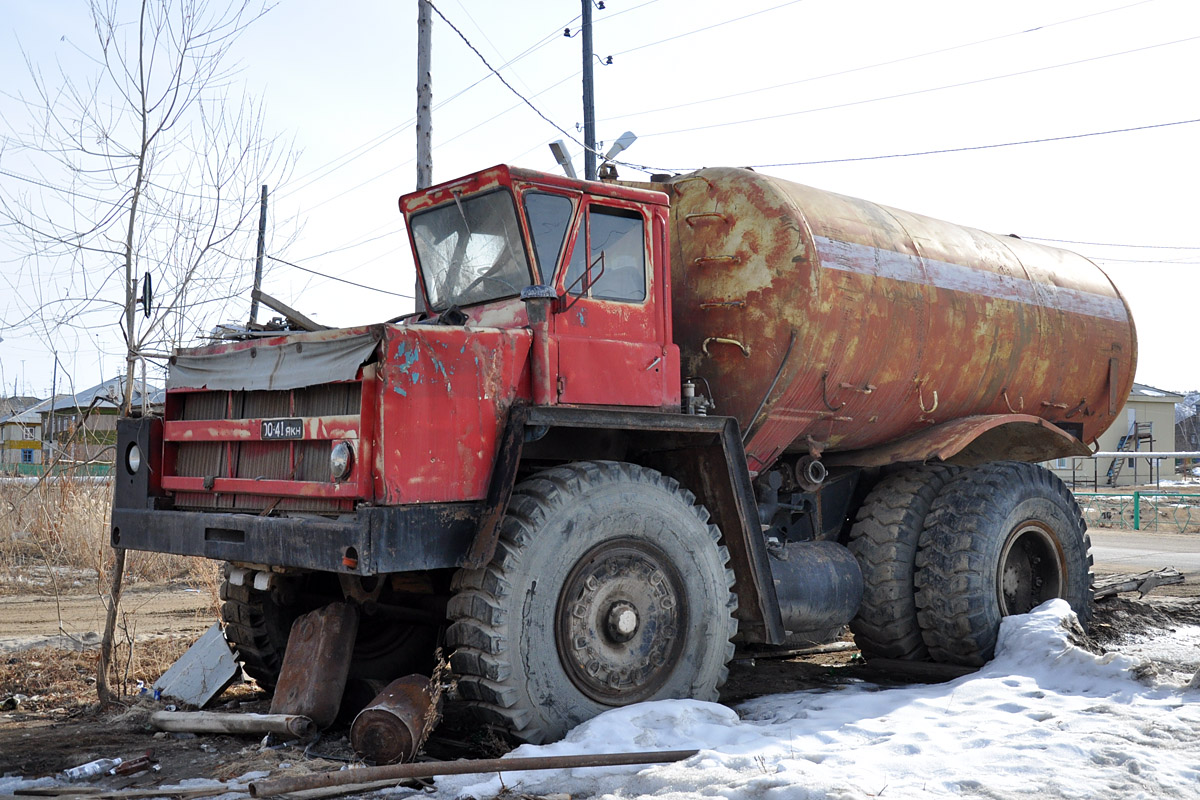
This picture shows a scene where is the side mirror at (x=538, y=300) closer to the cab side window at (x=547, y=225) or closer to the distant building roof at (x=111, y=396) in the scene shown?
the cab side window at (x=547, y=225)

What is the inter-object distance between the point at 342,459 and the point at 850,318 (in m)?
3.91

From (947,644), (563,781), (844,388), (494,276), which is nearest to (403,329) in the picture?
(494,276)

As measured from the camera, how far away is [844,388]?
7.54 metres

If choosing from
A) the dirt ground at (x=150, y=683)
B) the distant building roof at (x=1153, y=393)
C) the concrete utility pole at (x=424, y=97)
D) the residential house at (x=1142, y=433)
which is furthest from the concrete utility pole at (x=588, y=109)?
the distant building roof at (x=1153, y=393)

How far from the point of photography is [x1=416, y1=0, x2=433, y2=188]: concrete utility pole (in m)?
12.1

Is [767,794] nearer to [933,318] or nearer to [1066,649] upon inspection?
[1066,649]

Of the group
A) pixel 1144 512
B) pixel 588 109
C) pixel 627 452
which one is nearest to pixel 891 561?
pixel 627 452

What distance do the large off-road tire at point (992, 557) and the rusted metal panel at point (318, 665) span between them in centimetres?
456

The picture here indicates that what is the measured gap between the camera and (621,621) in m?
5.70

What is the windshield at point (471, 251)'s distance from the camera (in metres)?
6.11

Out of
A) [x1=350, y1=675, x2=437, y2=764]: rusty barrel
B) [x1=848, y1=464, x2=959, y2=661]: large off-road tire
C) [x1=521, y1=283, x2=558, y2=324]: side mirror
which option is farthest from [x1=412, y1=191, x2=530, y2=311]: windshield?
[x1=848, y1=464, x2=959, y2=661]: large off-road tire

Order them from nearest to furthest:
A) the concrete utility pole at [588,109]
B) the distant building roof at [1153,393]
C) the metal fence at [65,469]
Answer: the metal fence at [65,469] < the concrete utility pole at [588,109] < the distant building roof at [1153,393]

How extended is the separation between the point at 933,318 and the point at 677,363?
2637 mm

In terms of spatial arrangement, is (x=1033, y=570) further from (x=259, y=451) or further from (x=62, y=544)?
(x=62, y=544)
